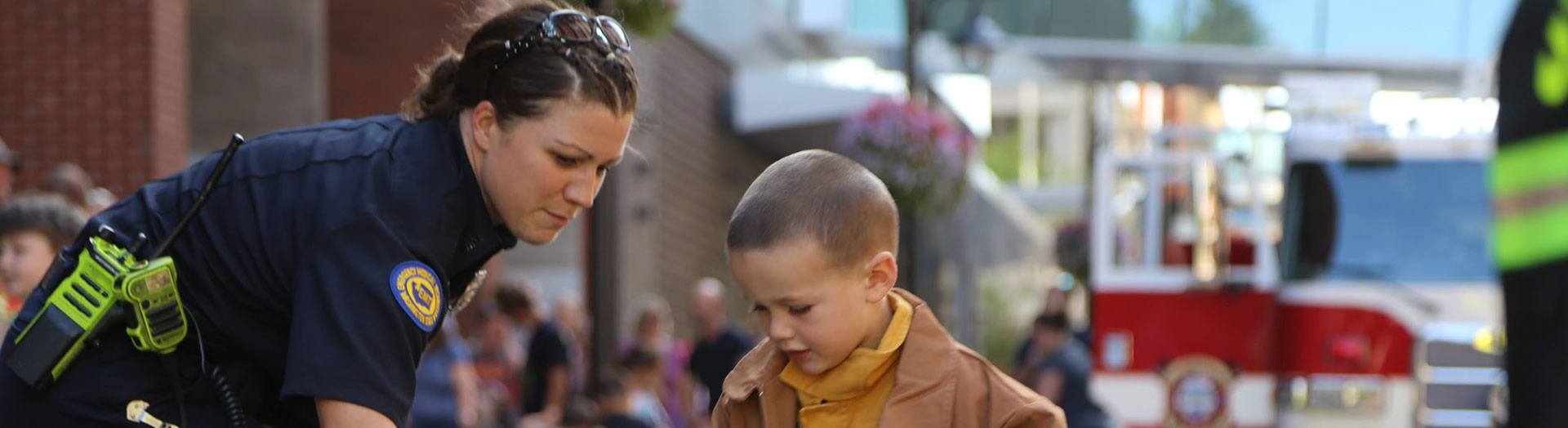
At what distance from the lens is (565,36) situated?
2.71 metres

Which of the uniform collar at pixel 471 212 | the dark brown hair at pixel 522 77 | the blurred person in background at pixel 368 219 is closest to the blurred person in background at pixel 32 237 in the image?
the blurred person in background at pixel 368 219

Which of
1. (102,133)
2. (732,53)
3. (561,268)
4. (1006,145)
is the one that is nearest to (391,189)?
(102,133)

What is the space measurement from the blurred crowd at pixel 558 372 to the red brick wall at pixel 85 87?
6.14ft

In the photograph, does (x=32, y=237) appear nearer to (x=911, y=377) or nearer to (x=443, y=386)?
(x=911, y=377)

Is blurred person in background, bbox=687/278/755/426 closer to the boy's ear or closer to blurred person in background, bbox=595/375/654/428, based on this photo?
blurred person in background, bbox=595/375/654/428

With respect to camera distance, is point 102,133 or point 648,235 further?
point 648,235

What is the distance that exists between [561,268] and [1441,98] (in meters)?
8.35

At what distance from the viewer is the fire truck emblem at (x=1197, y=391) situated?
903 cm

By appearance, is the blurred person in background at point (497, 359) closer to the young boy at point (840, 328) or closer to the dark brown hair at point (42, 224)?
the dark brown hair at point (42, 224)

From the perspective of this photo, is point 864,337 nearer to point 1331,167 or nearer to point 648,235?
point 1331,167

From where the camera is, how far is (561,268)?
50.3ft

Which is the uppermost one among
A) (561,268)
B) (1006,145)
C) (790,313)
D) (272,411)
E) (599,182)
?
(599,182)

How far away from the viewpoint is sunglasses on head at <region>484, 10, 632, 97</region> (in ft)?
8.86

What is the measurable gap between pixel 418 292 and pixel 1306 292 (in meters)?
7.21
